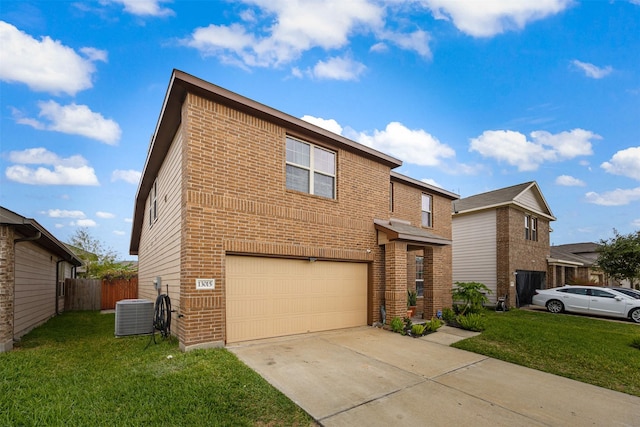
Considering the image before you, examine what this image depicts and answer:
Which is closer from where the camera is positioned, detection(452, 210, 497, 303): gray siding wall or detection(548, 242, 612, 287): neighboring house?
detection(452, 210, 497, 303): gray siding wall

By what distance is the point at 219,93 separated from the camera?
7.04 m

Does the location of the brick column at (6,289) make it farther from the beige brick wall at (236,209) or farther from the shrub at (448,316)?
the shrub at (448,316)

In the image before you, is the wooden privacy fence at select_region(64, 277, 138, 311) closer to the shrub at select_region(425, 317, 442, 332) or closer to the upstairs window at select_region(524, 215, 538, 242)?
the shrub at select_region(425, 317, 442, 332)

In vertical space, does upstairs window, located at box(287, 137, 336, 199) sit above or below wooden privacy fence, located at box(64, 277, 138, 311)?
above

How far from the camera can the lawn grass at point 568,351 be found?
19.7 ft

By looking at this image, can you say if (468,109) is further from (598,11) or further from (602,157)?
(602,157)

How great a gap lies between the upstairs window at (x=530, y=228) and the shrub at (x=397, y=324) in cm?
1433

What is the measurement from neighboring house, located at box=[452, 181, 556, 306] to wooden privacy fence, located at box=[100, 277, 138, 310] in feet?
66.7

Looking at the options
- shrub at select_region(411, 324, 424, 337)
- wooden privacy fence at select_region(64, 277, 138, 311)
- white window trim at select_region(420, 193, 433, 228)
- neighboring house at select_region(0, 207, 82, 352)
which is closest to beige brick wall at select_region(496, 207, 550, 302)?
white window trim at select_region(420, 193, 433, 228)

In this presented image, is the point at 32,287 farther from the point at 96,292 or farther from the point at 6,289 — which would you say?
the point at 96,292

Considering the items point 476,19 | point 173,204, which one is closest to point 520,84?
point 476,19

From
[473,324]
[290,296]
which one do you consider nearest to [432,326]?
[473,324]

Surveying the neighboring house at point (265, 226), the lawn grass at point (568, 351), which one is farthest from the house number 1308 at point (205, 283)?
the lawn grass at point (568, 351)

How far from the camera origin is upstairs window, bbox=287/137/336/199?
8.61m
